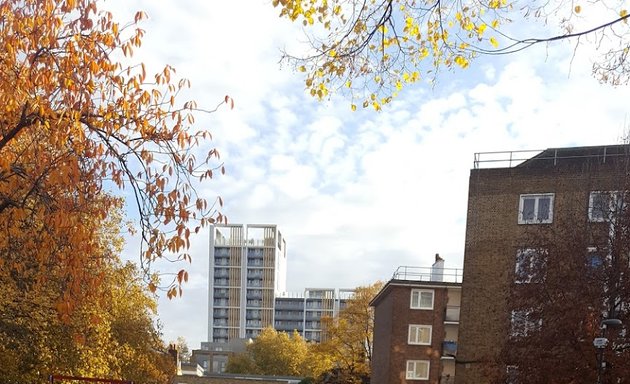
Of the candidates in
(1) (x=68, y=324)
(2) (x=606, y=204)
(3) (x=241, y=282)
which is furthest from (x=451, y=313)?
(3) (x=241, y=282)

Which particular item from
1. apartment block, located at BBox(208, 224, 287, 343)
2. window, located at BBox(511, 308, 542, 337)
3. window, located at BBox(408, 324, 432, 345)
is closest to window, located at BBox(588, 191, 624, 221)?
window, located at BBox(511, 308, 542, 337)

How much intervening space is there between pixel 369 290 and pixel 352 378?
7.28 m

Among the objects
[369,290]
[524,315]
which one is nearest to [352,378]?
[369,290]

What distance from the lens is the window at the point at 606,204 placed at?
1981cm

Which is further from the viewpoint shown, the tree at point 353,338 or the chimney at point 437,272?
the tree at point 353,338

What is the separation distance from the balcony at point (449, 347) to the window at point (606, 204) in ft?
68.3

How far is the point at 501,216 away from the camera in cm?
2944

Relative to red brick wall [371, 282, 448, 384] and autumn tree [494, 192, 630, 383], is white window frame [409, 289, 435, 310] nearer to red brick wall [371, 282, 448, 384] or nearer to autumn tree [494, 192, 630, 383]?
red brick wall [371, 282, 448, 384]

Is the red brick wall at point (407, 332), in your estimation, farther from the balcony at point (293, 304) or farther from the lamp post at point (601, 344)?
the balcony at point (293, 304)

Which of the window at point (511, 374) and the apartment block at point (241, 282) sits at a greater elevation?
the window at point (511, 374)

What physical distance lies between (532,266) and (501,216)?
9.99m

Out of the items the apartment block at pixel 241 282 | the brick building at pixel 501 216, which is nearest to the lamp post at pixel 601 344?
the brick building at pixel 501 216

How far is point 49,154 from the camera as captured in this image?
33.2ft

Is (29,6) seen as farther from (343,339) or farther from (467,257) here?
(343,339)
